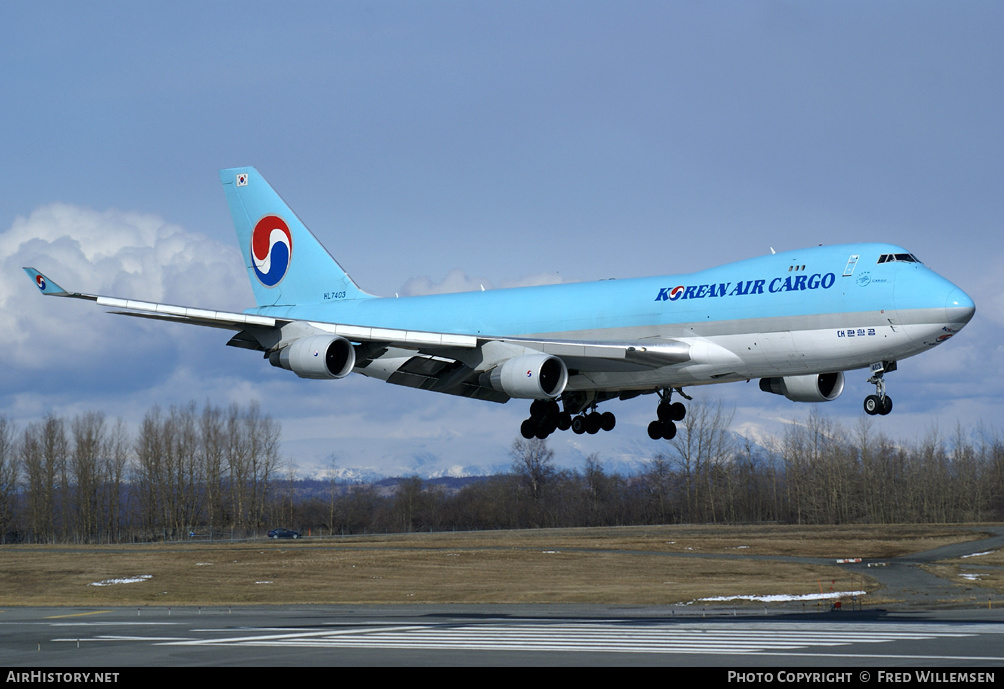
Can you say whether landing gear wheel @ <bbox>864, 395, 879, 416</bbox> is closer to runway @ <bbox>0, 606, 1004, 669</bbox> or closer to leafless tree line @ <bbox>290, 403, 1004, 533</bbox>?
runway @ <bbox>0, 606, 1004, 669</bbox>

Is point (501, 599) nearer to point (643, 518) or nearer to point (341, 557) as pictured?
point (341, 557)

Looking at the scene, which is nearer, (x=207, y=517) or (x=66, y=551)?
(x=66, y=551)

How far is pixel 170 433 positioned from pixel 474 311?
96646 mm

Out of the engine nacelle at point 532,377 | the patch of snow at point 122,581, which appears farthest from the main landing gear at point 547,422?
the patch of snow at point 122,581

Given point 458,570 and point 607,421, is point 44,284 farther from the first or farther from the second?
point 458,570

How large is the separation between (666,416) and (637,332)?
22.8 ft

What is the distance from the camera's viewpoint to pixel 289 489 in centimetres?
16400

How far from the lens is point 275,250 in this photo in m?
52.5

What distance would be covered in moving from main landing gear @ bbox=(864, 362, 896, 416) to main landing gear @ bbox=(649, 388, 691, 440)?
10211mm

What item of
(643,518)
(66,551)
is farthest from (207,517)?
(643,518)

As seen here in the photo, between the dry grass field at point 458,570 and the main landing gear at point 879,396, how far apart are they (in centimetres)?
2289

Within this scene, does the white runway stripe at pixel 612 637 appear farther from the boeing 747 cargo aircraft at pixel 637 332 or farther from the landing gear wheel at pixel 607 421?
the landing gear wheel at pixel 607 421

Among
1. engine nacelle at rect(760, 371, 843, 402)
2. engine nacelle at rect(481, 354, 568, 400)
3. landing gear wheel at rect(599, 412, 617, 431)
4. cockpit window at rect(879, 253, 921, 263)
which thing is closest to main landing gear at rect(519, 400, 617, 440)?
landing gear wheel at rect(599, 412, 617, 431)

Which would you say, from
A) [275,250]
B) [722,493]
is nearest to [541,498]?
[722,493]
